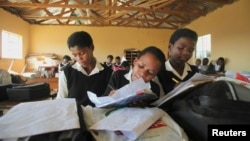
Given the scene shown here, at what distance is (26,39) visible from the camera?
384 inches

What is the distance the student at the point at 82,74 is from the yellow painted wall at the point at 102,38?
8667 millimetres

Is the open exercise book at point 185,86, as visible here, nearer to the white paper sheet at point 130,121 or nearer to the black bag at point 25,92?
the white paper sheet at point 130,121

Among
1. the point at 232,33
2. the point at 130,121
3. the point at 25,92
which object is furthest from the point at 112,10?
the point at 130,121

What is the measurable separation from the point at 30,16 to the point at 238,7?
22.8ft

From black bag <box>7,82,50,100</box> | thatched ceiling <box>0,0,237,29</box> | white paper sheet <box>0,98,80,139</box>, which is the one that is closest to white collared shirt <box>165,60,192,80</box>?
white paper sheet <box>0,98,80,139</box>

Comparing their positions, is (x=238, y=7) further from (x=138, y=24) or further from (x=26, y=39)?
(x=26, y=39)

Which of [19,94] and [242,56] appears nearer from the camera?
[19,94]

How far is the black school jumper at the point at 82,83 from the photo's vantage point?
57.2 inches

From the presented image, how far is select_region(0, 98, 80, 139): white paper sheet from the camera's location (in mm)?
536

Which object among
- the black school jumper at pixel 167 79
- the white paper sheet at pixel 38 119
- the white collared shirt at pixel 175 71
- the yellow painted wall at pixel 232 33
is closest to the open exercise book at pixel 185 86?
the white paper sheet at pixel 38 119

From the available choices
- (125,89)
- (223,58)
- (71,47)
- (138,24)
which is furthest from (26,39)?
(125,89)

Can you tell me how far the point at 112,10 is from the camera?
313 inches

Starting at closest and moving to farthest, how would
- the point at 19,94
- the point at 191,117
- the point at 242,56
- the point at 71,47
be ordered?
the point at 191,117
the point at 71,47
the point at 19,94
the point at 242,56

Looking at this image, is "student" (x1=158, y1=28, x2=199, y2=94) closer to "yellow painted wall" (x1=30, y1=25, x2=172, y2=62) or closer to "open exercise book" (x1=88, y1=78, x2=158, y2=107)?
"open exercise book" (x1=88, y1=78, x2=158, y2=107)
